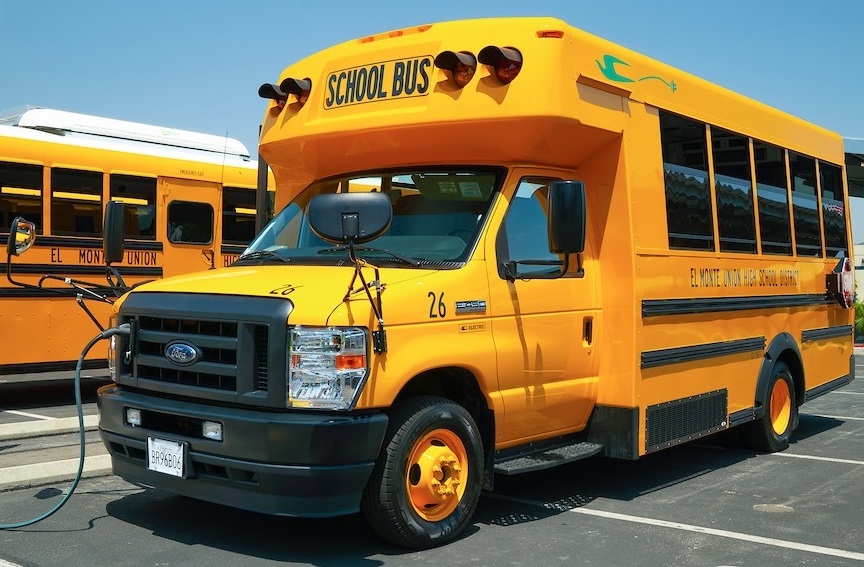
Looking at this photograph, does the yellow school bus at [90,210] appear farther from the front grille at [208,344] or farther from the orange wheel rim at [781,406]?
the orange wheel rim at [781,406]

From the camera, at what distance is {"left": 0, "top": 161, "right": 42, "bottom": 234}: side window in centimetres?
1035

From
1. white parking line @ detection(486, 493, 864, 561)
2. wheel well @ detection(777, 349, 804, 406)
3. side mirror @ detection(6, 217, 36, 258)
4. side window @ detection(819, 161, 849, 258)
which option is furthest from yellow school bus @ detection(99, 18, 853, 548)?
side window @ detection(819, 161, 849, 258)

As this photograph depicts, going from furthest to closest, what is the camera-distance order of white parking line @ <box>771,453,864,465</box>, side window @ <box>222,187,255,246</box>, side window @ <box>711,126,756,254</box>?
side window @ <box>222,187,255,246</box>
white parking line @ <box>771,453,864,465</box>
side window @ <box>711,126,756,254</box>

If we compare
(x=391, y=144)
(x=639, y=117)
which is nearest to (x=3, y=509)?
(x=391, y=144)

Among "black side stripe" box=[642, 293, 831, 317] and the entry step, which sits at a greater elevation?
"black side stripe" box=[642, 293, 831, 317]

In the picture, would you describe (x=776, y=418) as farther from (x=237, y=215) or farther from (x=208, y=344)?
(x=237, y=215)

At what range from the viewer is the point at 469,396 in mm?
5812

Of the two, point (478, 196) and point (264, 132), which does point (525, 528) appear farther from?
point (264, 132)

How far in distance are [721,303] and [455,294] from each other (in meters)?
2.99

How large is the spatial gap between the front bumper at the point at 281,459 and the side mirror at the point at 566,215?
1660 mm

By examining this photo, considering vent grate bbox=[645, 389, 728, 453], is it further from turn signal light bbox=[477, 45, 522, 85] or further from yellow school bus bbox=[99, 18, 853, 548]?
turn signal light bbox=[477, 45, 522, 85]

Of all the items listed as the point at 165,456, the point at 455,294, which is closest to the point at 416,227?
the point at 455,294

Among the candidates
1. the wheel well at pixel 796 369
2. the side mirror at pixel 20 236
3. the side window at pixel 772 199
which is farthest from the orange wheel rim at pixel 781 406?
the side mirror at pixel 20 236

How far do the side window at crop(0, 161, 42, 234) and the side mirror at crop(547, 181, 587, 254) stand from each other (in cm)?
693
